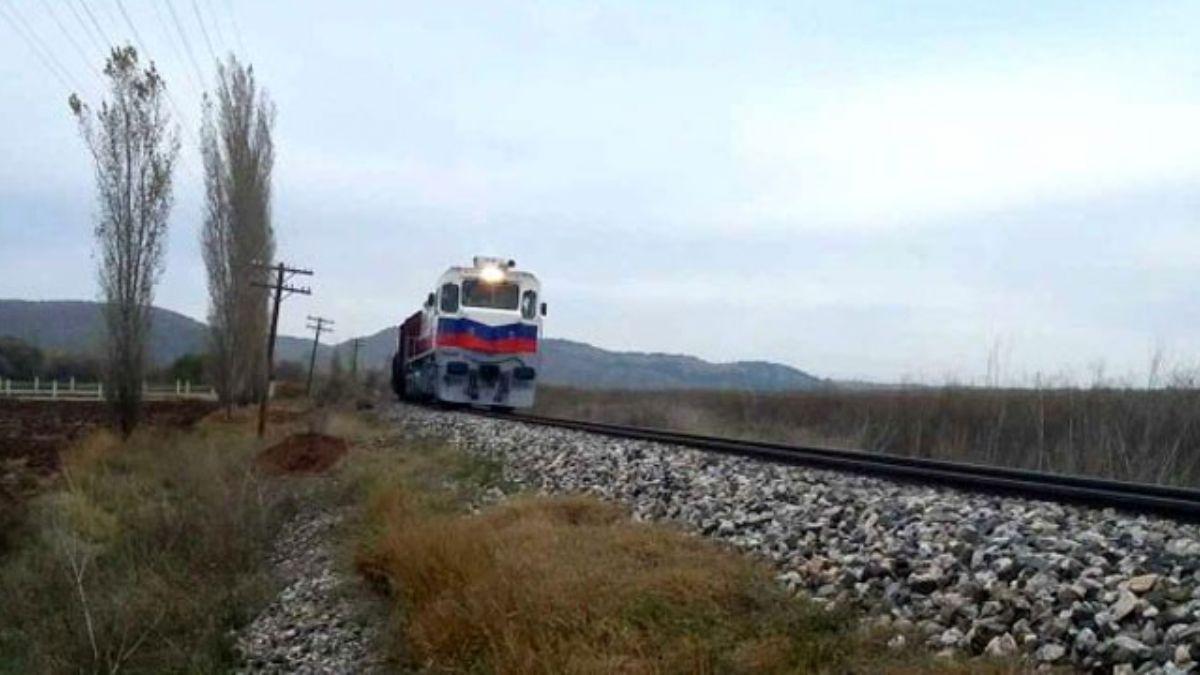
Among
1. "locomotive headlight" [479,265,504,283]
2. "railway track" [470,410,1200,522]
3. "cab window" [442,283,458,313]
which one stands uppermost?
"locomotive headlight" [479,265,504,283]

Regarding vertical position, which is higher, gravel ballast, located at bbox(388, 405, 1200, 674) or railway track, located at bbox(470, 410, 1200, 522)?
railway track, located at bbox(470, 410, 1200, 522)

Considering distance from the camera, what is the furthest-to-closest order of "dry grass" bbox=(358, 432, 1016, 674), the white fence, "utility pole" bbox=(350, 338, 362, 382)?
1. "utility pole" bbox=(350, 338, 362, 382)
2. the white fence
3. "dry grass" bbox=(358, 432, 1016, 674)

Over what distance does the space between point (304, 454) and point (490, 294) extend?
8.46 meters

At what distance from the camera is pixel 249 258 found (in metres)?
43.0

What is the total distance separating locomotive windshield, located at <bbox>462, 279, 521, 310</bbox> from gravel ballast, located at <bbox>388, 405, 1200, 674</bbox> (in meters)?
18.9

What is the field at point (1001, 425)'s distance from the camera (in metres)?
15.1

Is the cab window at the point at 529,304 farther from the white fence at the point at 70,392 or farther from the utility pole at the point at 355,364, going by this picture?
the utility pole at the point at 355,364

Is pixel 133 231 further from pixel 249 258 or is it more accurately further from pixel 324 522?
pixel 324 522

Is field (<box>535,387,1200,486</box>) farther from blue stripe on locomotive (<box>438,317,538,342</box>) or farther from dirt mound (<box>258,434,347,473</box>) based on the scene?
dirt mound (<box>258,434,347,473</box>)

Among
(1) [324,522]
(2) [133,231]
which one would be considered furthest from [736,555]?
(2) [133,231]

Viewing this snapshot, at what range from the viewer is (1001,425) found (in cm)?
1914

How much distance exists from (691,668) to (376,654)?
352 centimetres

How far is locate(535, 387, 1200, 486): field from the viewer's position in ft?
49.7

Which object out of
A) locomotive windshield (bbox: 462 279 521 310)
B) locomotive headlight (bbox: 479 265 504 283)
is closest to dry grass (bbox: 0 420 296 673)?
locomotive windshield (bbox: 462 279 521 310)
